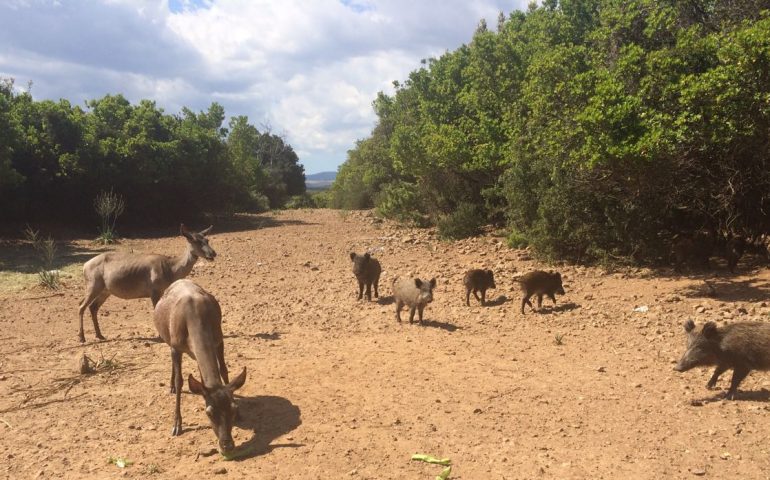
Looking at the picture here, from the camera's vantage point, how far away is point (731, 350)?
7.22 meters

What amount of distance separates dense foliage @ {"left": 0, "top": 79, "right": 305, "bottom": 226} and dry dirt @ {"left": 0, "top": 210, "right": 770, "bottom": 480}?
15.2 m

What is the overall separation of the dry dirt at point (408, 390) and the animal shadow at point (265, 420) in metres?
0.03

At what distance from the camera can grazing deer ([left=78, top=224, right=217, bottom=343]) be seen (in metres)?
10.9

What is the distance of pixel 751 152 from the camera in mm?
12711

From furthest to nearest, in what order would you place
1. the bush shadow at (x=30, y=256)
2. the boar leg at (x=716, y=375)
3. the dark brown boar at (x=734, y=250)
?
the bush shadow at (x=30, y=256) < the dark brown boar at (x=734, y=250) < the boar leg at (x=716, y=375)

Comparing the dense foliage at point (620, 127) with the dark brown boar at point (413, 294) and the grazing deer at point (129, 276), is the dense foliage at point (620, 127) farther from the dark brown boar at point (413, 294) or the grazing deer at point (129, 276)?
the grazing deer at point (129, 276)

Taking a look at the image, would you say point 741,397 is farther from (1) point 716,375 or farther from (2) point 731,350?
(2) point 731,350

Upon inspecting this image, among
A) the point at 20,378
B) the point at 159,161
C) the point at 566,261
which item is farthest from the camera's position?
the point at 159,161

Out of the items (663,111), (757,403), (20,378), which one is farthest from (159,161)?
(757,403)

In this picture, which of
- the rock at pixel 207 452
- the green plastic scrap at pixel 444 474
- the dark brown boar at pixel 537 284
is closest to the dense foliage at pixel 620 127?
the dark brown boar at pixel 537 284

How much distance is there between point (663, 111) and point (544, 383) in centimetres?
739

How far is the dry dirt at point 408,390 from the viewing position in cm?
594

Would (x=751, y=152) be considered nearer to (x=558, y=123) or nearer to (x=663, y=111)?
(x=663, y=111)

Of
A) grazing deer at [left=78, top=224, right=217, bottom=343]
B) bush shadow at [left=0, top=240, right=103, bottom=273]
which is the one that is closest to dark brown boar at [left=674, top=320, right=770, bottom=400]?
grazing deer at [left=78, top=224, right=217, bottom=343]
